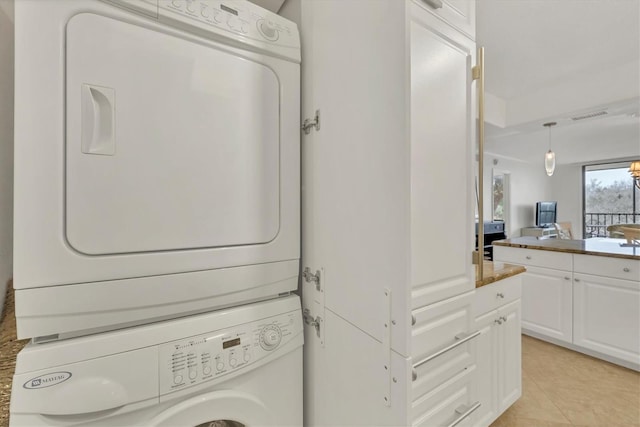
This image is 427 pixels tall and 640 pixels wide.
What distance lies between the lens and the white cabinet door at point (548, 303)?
248 centimetres

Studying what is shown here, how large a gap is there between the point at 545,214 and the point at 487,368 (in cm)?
785

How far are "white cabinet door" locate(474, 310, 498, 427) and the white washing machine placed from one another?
916mm

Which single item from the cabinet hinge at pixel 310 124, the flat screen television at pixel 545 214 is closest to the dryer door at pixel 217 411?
the cabinet hinge at pixel 310 124

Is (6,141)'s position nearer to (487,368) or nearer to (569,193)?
(487,368)

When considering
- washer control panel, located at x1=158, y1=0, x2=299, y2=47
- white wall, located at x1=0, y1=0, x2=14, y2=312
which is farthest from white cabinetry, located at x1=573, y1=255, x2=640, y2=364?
white wall, located at x1=0, y1=0, x2=14, y2=312

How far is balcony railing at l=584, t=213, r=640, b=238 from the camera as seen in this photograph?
7.31 meters

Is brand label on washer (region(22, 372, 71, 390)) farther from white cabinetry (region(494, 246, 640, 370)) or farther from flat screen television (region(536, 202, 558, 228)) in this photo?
flat screen television (region(536, 202, 558, 228))

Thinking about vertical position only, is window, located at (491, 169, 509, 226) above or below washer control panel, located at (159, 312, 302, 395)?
above

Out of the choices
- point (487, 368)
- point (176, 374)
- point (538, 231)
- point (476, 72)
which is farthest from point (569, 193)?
point (176, 374)

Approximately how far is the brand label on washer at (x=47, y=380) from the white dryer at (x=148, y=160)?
10 centimetres

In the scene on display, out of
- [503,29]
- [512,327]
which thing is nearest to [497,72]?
[503,29]

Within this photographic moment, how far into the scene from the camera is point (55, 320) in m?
0.72

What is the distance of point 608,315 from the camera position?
2.26 m

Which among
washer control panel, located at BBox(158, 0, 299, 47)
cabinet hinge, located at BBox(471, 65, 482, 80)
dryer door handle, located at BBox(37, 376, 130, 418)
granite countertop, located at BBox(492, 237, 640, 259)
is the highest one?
washer control panel, located at BBox(158, 0, 299, 47)
